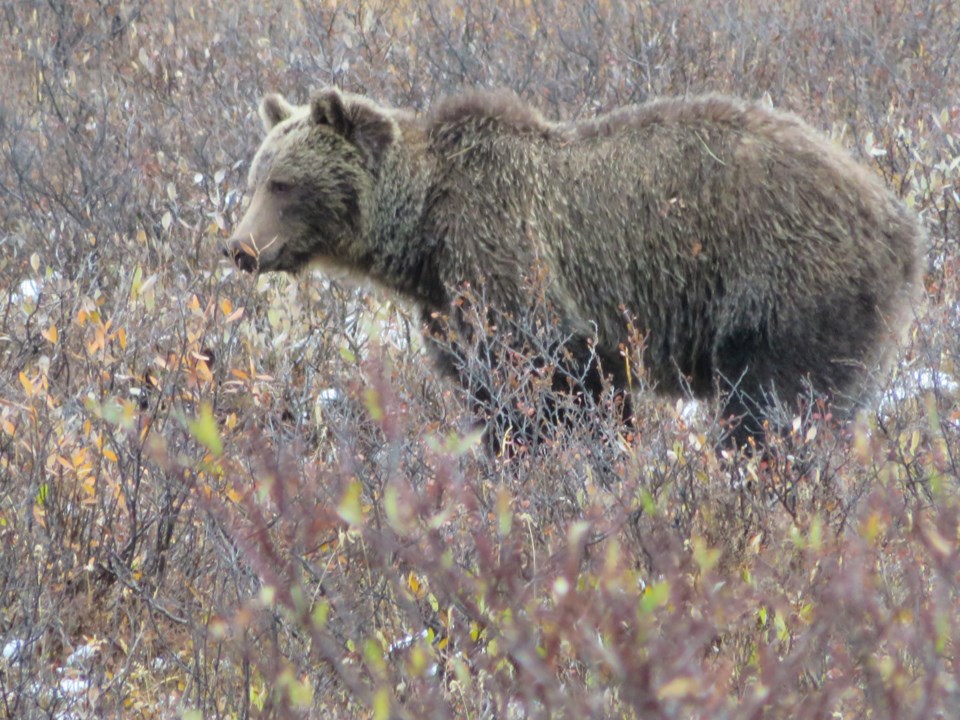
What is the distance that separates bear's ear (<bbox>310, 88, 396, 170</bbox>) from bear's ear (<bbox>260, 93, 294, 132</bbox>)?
0.32m

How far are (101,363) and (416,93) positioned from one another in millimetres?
4664

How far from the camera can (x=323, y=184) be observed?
5.41 m

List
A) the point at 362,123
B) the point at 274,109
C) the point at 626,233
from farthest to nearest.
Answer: the point at 274,109
the point at 362,123
the point at 626,233

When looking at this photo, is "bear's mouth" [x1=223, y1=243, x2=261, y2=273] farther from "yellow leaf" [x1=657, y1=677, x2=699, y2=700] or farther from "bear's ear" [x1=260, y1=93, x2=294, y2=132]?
"yellow leaf" [x1=657, y1=677, x2=699, y2=700]

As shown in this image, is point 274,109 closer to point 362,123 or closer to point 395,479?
point 362,123

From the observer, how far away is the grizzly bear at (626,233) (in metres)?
4.80

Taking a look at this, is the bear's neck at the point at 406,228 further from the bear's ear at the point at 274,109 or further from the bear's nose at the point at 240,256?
the bear's ear at the point at 274,109

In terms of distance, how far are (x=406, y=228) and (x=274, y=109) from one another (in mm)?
910

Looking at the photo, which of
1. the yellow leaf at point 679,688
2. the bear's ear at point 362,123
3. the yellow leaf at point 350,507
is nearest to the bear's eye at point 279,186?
the bear's ear at point 362,123

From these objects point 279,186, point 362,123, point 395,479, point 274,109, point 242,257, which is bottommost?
point 242,257

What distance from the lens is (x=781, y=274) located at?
189 inches

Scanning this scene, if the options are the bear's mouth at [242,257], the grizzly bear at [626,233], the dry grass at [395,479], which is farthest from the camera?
the bear's mouth at [242,257]

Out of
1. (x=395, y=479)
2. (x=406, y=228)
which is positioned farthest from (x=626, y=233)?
(x=395, y=479)

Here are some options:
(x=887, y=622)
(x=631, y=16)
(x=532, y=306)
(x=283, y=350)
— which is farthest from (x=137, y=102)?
(x=887, y=622)
